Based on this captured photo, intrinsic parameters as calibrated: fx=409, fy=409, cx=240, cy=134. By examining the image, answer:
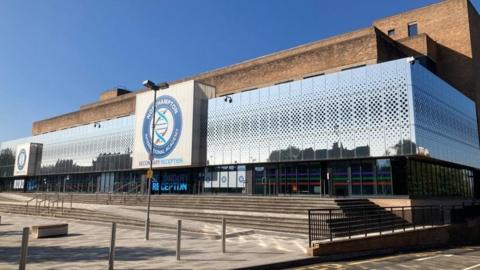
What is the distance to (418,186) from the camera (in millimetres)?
26156

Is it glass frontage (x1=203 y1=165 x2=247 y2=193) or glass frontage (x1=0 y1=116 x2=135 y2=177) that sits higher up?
glass frontage (x1=0 y1=116 x2=135 y2=177)

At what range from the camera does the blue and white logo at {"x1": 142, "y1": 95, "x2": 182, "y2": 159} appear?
37281 mm

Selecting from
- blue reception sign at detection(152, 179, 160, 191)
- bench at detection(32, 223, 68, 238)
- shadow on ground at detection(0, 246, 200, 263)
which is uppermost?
blue reception sign at detection(152, 179, 160, 191)

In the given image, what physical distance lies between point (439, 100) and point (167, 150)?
75.4 ft

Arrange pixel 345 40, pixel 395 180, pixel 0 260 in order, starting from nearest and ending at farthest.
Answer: pixel 0 260, pixel 395 180, pixel 345 40

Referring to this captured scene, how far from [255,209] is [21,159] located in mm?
47894

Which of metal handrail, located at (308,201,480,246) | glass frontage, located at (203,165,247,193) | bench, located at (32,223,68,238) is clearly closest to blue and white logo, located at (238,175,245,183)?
glass frontage, located at (203,165,247,193)

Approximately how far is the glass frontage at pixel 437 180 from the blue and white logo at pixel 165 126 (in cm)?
1982

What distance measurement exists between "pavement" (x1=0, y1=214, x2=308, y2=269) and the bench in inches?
19.0

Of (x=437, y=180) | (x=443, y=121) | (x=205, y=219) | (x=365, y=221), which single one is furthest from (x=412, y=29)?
(x=365, y=221)

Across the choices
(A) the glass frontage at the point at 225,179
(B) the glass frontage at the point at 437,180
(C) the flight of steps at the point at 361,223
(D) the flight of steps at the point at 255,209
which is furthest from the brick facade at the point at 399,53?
(C) the flight of steps at the point at 361,223

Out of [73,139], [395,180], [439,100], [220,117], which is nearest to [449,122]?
[439,100]

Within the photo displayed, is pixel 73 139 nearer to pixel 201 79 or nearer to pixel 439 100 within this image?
pixel 201 79

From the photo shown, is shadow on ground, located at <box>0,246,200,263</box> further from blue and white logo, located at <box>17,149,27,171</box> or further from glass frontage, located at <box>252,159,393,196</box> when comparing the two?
blue and white logo, located at <box>17,149,27,171</box>
